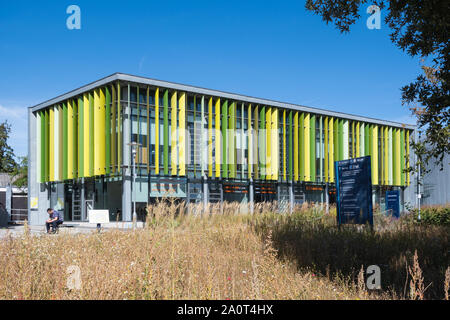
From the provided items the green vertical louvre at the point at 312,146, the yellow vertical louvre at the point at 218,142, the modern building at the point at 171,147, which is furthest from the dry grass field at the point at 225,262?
the green vertical louvre at the point at 312,146

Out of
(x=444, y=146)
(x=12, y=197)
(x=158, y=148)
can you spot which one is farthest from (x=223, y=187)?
(x=444, y=146)

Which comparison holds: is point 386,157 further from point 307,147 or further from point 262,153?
point 262,153

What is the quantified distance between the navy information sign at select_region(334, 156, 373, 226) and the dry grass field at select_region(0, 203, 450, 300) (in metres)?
0.81

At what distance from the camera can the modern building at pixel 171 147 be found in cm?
3381

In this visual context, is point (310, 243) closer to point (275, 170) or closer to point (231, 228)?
point (231, 228)

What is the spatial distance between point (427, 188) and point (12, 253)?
5181cm

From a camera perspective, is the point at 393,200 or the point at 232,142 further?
the point at 232,142

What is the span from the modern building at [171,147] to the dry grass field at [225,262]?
2018 cm

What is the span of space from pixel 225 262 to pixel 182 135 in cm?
2815

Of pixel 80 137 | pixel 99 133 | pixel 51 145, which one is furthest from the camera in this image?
pixel 51 145

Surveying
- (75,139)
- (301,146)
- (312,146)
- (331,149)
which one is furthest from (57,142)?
(331,149)

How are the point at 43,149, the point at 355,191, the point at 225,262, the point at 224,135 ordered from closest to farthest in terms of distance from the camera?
the point at 225,262 → the point at 355,191 → the point at 224,135 → the point at 43,149

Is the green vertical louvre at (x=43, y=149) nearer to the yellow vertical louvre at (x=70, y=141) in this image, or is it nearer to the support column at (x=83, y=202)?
the yellow vertical louvre at (x=70, y=141)

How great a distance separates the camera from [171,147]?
35000 millimetres
